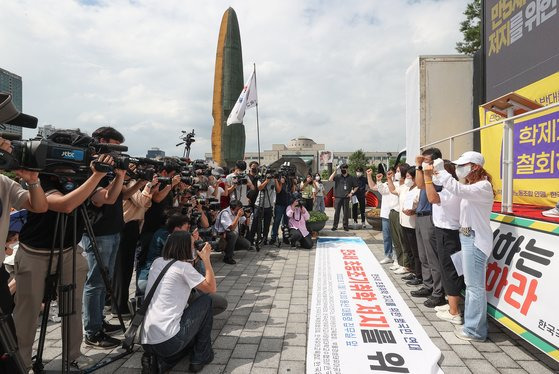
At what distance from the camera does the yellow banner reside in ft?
13.7

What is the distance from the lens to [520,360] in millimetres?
2658

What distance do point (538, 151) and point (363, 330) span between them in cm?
366

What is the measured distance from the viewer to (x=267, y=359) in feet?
9.03

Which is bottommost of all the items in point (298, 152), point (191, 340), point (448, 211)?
point (191, 340)

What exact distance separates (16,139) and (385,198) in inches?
210

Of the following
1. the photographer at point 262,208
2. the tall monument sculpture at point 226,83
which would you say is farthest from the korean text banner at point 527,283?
the tall monument sculpture at point 226,83

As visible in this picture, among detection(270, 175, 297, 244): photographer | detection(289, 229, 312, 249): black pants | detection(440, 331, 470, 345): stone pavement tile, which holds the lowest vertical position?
detection(440, 331, 470, 345): stone pavement tile

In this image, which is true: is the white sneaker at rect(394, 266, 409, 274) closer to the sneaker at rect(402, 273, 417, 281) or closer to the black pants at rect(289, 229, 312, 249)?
the sneaker at rect(402, 273, 417, 281)

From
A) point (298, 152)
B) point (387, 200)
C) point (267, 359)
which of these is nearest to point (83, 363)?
point (267, 359)

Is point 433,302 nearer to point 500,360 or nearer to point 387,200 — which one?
point 500,360

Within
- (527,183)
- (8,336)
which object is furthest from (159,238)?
(527,183)

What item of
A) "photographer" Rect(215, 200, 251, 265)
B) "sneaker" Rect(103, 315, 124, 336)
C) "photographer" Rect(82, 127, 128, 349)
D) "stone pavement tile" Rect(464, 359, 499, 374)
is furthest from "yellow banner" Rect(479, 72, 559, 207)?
"sneaker" Rect(103, 315, 124, 336)

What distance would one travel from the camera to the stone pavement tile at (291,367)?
2551mm

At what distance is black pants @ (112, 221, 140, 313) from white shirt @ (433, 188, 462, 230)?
347 cm
